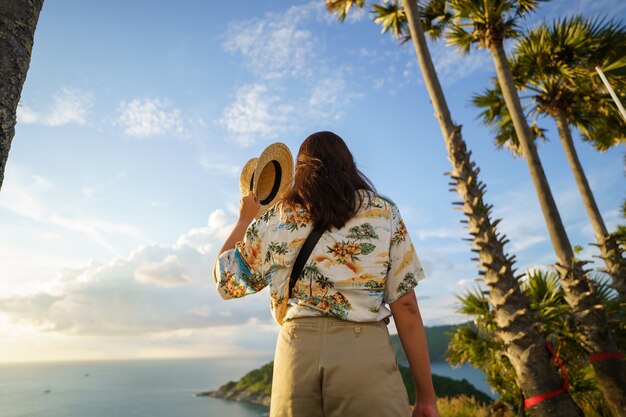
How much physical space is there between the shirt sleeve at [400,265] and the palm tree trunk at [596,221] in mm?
9210

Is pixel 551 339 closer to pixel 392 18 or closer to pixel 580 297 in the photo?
pixel 580 297

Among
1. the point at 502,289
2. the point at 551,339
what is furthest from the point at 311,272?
the point at 551,339

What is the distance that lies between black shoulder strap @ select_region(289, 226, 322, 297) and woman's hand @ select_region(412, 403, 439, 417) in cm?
76

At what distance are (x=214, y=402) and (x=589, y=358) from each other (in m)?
56.6

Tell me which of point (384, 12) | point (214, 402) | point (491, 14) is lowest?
point (214, 402)

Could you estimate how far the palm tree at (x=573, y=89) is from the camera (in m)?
10.4

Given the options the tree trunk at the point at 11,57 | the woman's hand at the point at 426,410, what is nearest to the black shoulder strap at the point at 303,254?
the woman's hand at the point at 426,410

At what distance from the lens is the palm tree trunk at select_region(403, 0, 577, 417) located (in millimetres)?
6109

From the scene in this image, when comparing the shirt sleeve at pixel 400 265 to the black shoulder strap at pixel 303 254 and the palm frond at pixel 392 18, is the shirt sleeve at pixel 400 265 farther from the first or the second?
the palm frond at pixel 392 18

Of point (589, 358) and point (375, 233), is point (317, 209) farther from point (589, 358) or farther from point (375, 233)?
point (589, 358)

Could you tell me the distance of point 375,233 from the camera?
1.71m

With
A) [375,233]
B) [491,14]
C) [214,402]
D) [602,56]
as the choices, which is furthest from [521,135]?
[214,402]

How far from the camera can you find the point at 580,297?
7598 mm

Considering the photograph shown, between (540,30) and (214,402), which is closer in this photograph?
(540,30)
